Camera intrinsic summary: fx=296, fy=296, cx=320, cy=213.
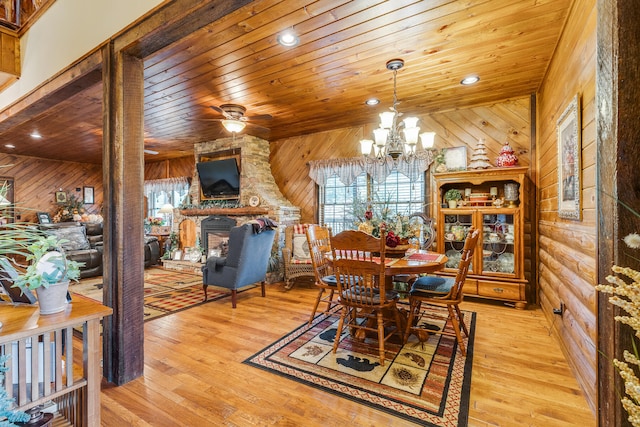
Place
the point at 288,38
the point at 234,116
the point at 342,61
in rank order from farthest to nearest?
1. the point at 234,116
2. the point at 342,61
3. the point at 288,38

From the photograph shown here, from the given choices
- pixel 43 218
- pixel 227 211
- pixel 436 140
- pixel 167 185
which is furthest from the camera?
pixel 167 185

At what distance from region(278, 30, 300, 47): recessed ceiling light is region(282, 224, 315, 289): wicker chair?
256 centimetres

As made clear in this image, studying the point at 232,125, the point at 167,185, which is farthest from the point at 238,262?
the point at 167,185

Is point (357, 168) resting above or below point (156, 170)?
below

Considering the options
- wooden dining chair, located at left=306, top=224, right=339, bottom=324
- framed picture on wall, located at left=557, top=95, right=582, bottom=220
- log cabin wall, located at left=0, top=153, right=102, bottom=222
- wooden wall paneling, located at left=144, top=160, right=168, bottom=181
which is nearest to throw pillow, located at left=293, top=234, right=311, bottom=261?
wooden dining chair, located at left=306, top=224, right=339, bottom=324

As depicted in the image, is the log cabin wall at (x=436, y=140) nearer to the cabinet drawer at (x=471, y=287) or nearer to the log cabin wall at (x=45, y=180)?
the cabinet drawer at (x=471, y=287)

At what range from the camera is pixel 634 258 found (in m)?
0.91

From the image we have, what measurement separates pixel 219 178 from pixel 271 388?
14.9ft

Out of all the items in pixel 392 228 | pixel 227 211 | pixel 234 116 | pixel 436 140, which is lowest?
pixel 392 228

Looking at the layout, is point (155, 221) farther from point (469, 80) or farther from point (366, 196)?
point (469, 80)

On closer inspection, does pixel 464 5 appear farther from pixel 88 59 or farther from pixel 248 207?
pixel 248 207

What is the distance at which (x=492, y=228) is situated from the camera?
374cm

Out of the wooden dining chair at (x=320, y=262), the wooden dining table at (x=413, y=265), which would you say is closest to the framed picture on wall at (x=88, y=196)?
the wooden dining chair at (x=320, y=262)

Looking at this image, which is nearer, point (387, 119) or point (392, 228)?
point (387, 119)
